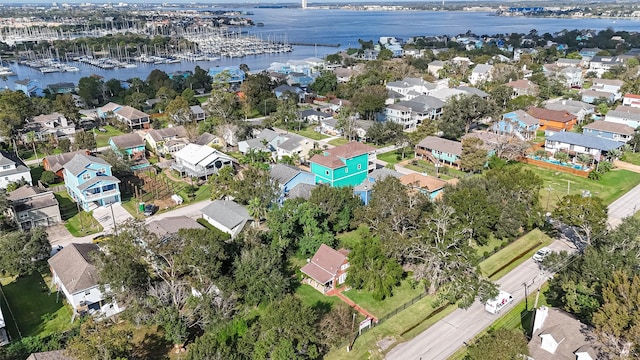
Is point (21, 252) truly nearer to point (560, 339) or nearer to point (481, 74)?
point (560, 339)

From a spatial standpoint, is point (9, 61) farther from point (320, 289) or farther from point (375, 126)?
point (320, 289)

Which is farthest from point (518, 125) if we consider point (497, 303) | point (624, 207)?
point (497, 303)

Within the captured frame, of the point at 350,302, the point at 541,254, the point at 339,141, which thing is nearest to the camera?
the point at 350,302

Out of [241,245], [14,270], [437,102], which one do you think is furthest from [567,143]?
[14,270]

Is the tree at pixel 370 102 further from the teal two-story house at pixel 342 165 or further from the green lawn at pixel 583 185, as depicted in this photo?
the green lawn at pixel 583 185

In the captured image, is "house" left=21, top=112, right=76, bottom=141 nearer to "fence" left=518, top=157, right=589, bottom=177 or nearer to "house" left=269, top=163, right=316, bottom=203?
"house" left=269, top=163, right=316, bottom=203
